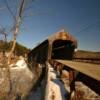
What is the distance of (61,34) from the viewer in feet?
64.5

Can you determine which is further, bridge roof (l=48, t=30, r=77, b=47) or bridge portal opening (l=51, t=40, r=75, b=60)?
bridge portal opening (l=51, t=40, r=75, b=60)

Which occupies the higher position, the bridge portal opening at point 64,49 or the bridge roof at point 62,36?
the bridge roof at point 62,36

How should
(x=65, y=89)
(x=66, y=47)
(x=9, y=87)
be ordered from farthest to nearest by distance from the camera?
(x=66, y=47) < (x=9, y=87) < (x=65, y=89)

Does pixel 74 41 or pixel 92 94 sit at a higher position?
pixel 74 41

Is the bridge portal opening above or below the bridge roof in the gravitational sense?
below

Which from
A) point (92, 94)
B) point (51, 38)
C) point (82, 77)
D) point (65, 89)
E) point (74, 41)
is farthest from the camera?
point (74, 41)

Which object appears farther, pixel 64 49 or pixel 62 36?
pixel 64 49

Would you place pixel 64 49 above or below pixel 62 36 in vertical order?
below

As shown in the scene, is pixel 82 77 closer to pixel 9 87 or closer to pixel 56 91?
pixel 56 91

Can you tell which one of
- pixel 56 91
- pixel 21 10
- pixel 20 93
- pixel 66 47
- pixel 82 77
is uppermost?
pixel 21 10

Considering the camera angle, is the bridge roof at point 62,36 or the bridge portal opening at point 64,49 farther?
the bridge portal opening at point 64,49

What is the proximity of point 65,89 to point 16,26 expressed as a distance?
29.9 feet

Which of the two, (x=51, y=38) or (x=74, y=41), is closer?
(x=51, y=38)

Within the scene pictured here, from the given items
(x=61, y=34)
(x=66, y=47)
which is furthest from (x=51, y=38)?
(x=66, y=47)
